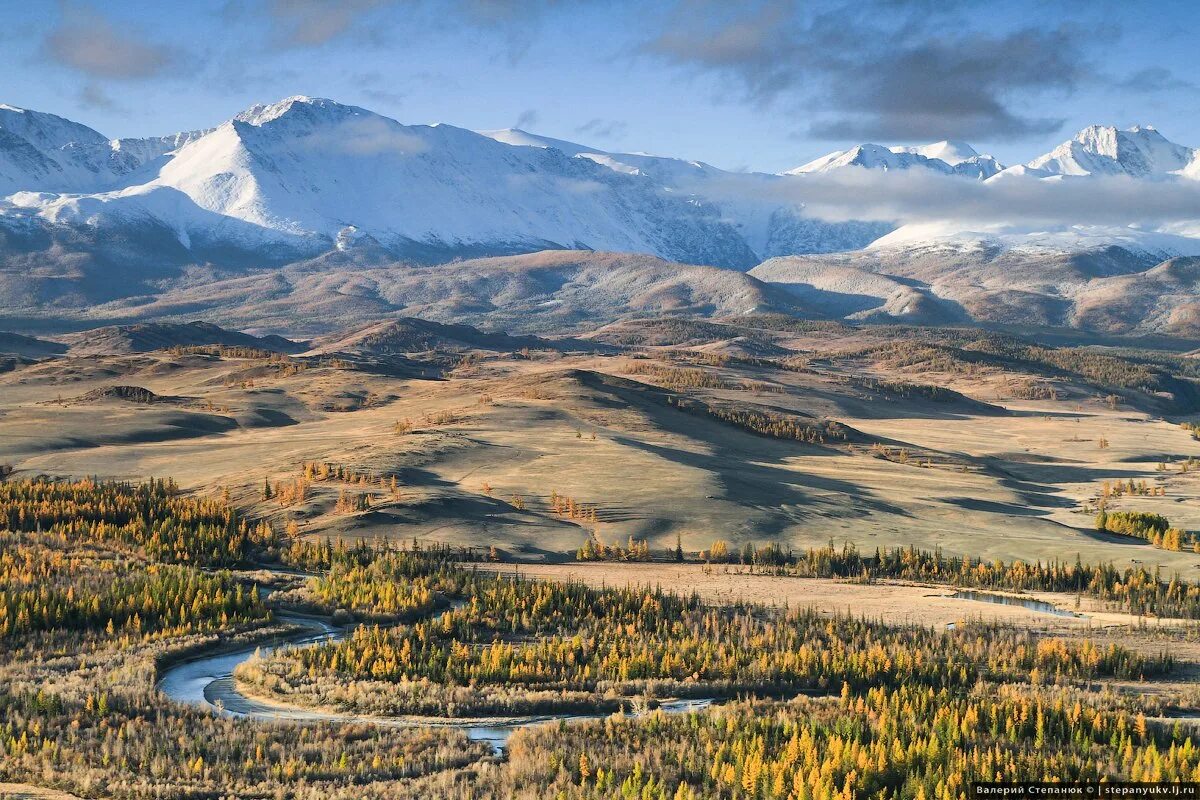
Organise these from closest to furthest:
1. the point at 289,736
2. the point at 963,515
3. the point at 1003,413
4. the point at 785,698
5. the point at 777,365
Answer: the point at 289,736 → the point at 785,698 → the point at 963,515 → the point at 1003,413 → the point at 777,365

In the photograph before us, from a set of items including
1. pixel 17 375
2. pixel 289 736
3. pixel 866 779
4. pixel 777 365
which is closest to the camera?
pixel 866 779

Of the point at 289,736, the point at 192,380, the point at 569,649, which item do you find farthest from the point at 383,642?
the point at 192,380

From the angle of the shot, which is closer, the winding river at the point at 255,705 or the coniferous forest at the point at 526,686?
the coniferous forest at the point at 526,686

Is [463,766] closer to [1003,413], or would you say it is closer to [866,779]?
[866,779]

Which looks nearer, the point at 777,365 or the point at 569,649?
the point at 569,649

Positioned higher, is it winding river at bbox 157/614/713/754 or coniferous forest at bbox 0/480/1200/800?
coniferous forest at bbox 0/480/1200/800

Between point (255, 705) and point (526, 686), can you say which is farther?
point (526, 686)

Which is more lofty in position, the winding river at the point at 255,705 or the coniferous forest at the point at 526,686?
the coniferous forest at the point at 526,686

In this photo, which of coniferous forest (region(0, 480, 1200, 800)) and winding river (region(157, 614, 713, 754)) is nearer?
coniferous forest (region(0, 480, 1200, 800))
